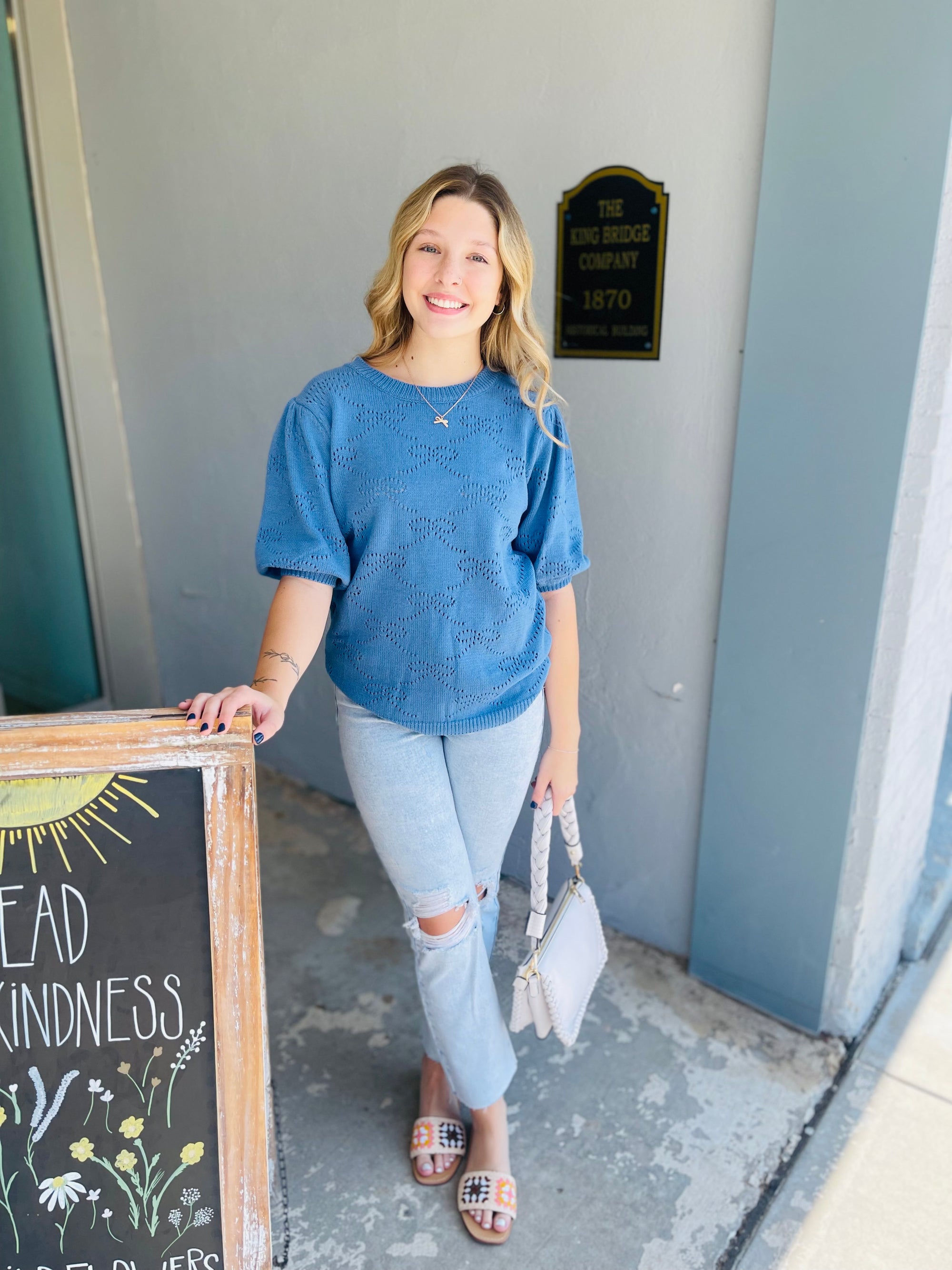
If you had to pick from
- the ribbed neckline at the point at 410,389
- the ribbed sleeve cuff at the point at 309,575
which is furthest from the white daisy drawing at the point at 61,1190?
the ribbed neckline at the point at 410,389

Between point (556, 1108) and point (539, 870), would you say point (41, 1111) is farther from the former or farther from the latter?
point (556, 1108)

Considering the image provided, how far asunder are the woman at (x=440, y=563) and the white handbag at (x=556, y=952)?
7 cm

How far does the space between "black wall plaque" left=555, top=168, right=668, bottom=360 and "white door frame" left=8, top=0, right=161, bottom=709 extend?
1.83 metres

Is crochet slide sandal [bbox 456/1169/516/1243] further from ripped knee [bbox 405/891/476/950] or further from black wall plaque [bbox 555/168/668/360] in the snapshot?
black wall plaque [bbox 555/168/668/360]

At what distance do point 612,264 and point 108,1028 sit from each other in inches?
65.7

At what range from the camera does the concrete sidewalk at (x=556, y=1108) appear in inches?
63.9

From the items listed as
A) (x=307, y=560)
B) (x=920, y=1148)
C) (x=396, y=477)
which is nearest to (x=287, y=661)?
(x=307, y=560)

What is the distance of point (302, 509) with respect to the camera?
55.1 inches

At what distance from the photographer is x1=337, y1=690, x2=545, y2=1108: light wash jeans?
4.97 feet

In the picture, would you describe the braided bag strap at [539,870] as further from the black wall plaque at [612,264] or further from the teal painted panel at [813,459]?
the black wall plaque at [612,264]

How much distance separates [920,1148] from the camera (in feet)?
5.84

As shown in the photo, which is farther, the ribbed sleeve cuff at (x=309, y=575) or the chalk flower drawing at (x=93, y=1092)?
the ribbed sleeve cuff at (x=309, y=575)

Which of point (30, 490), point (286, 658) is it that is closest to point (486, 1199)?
point (286, 658)

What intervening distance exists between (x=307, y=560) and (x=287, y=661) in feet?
0.51
